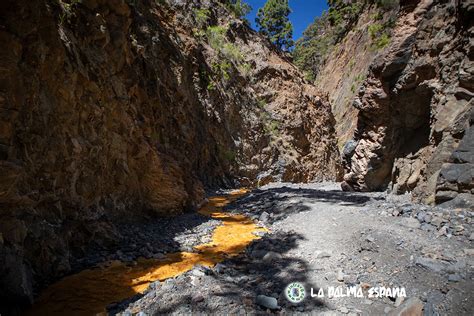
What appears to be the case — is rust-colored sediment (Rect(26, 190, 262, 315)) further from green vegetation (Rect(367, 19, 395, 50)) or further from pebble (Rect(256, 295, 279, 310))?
green vegetation (Rect(367, 19, 395, 50))

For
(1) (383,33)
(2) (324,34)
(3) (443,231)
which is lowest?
(3) (443,231)

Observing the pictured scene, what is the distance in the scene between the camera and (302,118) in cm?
2267

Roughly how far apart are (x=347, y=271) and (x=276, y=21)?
32074 mm

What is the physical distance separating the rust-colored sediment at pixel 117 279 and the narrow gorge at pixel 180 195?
0.03 m

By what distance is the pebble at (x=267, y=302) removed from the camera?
12.3ft

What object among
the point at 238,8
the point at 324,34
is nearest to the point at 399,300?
the point at 238,8

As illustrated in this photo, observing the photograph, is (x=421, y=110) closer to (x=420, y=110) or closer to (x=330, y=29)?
(x=420, y=110)

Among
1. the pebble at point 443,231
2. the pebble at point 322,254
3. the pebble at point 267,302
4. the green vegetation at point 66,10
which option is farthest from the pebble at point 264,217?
the green vegetation at point 66,10

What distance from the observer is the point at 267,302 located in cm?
380

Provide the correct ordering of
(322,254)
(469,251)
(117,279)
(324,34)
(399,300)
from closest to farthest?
(399,300), (469,251), (117,279), (322,254), (324,34)

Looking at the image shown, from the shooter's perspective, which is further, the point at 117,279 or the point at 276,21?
the point at 276,21

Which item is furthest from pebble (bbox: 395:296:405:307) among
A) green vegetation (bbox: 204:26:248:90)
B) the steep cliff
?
green vegetation (bbox: 204:26:248:90)

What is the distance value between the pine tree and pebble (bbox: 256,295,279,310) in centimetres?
3082

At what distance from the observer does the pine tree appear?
3053 centimetres
